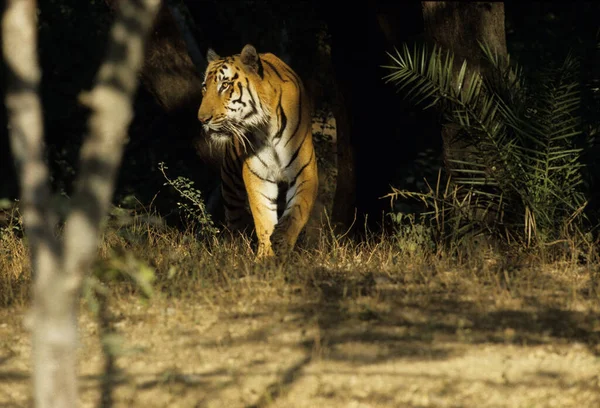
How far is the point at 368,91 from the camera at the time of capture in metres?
9.76

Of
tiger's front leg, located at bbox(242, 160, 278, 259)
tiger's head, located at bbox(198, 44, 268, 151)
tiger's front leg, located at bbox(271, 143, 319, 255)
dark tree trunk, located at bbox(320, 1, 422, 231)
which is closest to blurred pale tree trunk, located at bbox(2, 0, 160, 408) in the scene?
tiger's front leg, located at bbox(271, 143, 319, 255)

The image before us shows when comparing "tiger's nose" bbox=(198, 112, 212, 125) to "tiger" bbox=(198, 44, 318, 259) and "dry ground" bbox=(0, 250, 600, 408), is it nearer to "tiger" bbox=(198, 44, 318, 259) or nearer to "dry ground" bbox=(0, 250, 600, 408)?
"tiger" bbox=(198, 44, 318, 259)

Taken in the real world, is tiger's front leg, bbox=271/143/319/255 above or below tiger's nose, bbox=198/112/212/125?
below

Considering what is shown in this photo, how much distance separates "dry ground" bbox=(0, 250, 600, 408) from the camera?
15.2 feet

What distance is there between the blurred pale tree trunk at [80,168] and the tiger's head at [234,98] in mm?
4372

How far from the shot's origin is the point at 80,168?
11.3 feet

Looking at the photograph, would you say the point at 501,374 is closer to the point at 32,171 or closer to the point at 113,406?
the point at 113,406

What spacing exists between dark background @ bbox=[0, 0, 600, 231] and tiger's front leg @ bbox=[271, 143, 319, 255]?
1.47 meters

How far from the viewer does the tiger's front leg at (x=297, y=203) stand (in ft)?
25.6

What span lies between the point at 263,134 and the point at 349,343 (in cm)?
345

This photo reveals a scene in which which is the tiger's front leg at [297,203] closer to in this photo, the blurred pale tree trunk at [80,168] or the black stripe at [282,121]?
the black stripe at [282,121]

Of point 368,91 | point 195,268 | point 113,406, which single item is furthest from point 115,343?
point 368,91

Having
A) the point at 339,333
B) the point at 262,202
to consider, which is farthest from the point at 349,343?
the point at 262,202

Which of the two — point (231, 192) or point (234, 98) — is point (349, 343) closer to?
point (234, 98)
